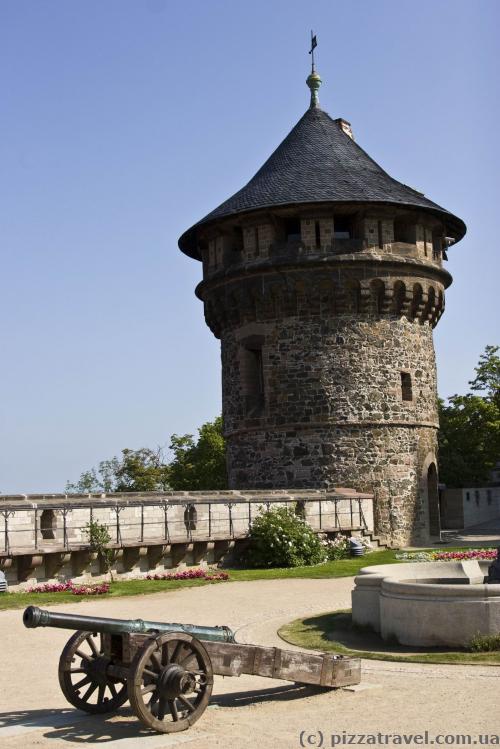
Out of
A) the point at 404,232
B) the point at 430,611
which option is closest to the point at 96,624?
the point at 430,611

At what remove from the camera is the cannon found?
22.7 ft

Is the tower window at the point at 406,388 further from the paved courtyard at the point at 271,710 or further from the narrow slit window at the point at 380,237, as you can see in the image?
the paved courtyard at the point at 271,710

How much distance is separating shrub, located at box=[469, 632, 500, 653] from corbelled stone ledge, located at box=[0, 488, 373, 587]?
28.4 feet

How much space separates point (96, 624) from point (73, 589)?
30.7 ft

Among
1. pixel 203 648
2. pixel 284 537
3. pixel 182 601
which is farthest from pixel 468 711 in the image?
pixel 284 537

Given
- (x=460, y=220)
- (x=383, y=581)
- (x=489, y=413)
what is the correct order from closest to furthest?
(x=383, y=581) → (x=460, y=220) → (x=489, y=413)

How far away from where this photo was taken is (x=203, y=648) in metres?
7.23

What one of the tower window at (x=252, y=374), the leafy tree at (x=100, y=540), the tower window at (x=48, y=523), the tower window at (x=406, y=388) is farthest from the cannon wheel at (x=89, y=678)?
→ the tower window at (x=406, y=388)

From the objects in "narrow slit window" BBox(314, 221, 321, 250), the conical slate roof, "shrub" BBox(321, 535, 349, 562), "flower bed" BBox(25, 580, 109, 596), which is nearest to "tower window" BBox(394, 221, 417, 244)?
the conical slate roof

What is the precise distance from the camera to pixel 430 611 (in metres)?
10.0

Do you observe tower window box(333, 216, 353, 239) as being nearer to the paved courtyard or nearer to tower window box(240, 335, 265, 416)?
tower window box(240, 335, 265, 416)

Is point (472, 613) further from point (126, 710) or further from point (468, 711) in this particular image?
point (126, 710)

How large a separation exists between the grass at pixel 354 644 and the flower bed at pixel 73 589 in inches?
176

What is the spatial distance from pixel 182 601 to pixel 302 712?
7.66m
